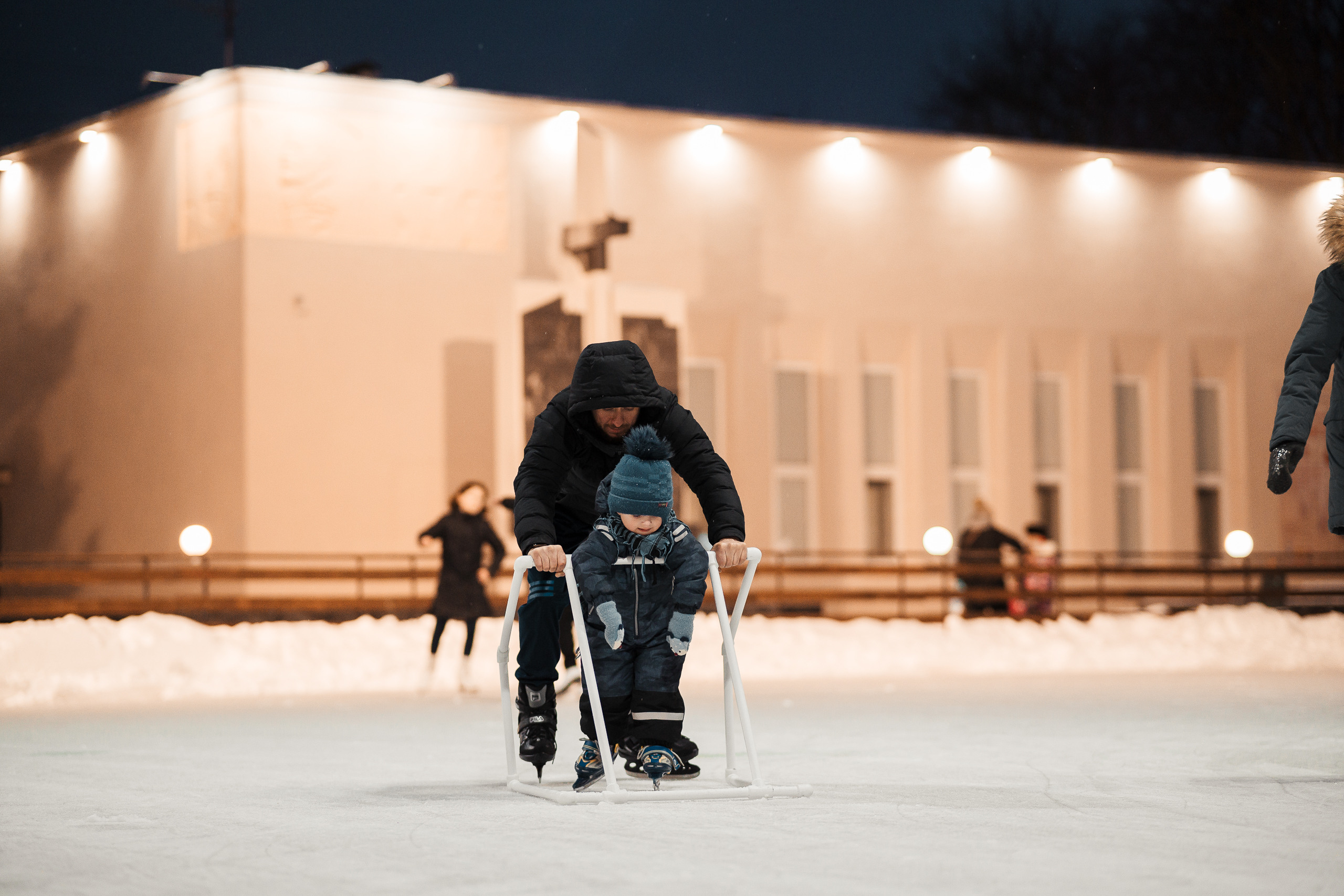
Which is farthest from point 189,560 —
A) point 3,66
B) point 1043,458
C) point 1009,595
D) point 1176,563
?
point 3,66

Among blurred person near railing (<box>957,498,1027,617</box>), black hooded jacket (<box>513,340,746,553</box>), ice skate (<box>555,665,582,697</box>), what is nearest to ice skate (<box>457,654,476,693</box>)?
ice skate (<box>555,665,582,697</box>)

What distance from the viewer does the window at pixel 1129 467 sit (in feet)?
97.0

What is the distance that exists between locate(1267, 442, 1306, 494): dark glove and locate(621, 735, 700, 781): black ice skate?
2.35 metres

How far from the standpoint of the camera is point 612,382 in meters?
6.81

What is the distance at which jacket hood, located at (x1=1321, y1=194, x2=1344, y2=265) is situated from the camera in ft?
22.3

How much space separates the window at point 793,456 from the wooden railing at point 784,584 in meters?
0.58

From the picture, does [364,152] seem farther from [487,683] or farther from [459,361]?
[487,683]

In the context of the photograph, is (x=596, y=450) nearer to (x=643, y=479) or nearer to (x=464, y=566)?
(x=643, y=479)

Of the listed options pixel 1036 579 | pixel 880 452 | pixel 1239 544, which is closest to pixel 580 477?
pixel 1036 579

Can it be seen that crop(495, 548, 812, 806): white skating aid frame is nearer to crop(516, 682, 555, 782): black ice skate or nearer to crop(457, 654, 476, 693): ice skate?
crop(516, 682, 555, 782): black ice skate

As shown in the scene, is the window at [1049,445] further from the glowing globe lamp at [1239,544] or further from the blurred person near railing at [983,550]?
the blurred person near railing at [983,550]

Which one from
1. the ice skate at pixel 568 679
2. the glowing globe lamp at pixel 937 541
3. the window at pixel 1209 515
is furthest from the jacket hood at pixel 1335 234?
the window at pixel 1209 515

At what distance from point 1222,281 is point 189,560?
1758 centimetres

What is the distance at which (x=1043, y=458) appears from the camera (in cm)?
2922
